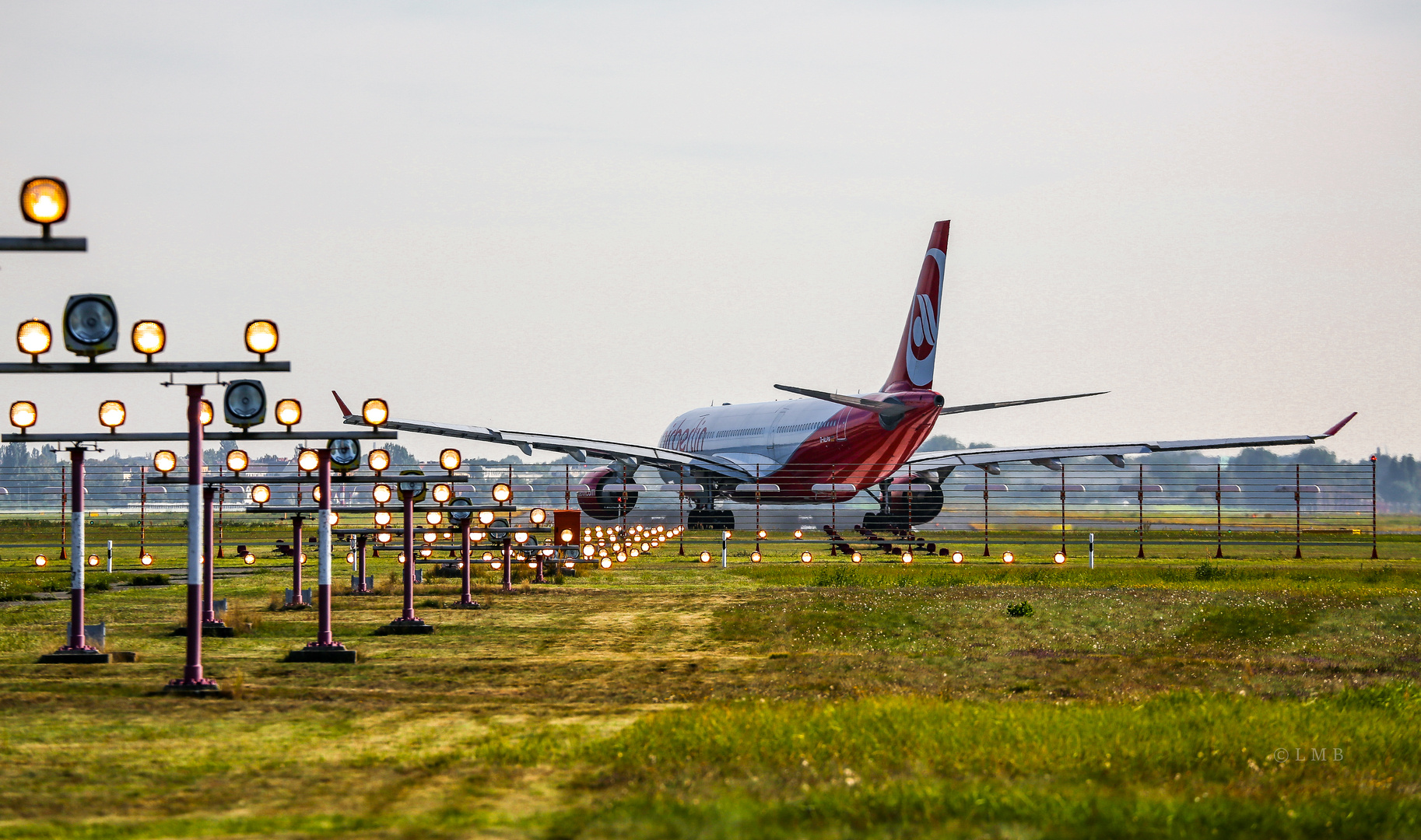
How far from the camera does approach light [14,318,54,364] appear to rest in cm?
1191

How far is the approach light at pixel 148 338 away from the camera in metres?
11.9

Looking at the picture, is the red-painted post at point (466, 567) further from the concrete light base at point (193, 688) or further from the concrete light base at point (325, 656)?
the concrete light base at point (193, 688)

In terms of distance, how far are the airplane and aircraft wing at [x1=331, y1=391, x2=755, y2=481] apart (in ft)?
0.14

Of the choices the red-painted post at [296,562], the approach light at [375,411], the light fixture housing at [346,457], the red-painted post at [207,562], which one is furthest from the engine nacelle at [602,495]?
the approach light at [375,411]

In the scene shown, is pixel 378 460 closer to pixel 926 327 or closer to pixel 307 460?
pixel 307 460

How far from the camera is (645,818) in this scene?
650 centimetres

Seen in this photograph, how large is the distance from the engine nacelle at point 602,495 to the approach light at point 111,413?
1218 inches

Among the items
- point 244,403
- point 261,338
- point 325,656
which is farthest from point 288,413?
point 325,656

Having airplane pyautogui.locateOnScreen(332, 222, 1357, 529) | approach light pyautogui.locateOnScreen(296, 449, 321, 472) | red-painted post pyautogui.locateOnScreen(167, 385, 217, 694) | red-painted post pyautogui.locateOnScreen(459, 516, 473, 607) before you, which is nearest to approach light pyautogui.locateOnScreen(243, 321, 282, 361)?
red-painted post pyautogui.locateOnScreen(167, 385, 217, 694)

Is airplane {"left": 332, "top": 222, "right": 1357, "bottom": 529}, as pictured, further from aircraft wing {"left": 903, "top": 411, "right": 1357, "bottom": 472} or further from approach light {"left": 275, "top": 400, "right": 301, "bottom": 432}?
approach light {"left": 275, "top": 400, "right": 301, "bottom": 432}

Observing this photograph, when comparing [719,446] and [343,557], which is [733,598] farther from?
[719,446]

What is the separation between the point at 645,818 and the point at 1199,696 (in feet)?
17.0

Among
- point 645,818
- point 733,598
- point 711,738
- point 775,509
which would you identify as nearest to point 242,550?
point 733,598

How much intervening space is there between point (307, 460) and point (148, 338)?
3.12 meters
